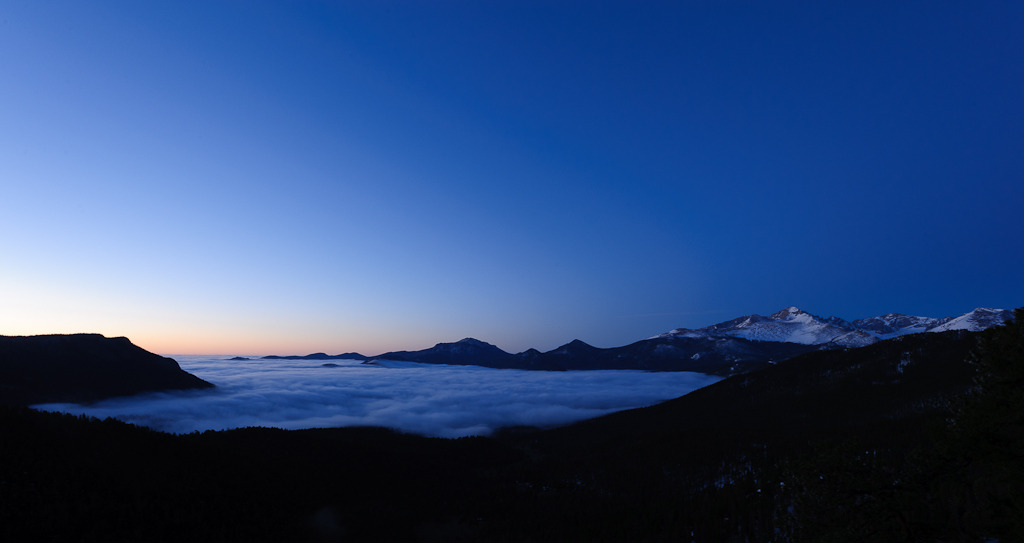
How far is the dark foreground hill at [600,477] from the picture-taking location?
658 inches

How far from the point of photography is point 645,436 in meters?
113

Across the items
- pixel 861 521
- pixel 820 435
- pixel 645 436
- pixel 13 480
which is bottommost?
pixel 645 436

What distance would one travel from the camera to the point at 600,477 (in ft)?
273

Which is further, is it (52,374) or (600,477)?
(52,374)

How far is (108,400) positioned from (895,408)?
26975 centimetres

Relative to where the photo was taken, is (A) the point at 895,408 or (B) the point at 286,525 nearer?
(B) the point at 286,525

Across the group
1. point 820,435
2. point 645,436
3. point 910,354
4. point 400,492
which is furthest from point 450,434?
point 910,354

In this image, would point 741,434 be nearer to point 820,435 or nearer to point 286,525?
point 820,435

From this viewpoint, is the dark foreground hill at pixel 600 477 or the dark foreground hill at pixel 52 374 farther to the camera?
the dark foreground hill at pixel 52 374

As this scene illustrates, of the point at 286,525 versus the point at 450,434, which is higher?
the point at 286,525

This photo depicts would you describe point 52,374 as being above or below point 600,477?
above

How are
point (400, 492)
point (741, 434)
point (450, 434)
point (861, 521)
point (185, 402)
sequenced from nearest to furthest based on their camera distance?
point (861, 521)
point (400, 492)
point (741, 434)
point (450, 434)
point (185, 402)

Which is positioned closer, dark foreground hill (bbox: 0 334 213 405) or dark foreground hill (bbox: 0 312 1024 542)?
dark foreground hill (bbox: 0 312 1024 542)

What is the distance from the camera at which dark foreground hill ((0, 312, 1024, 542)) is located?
658 inches
